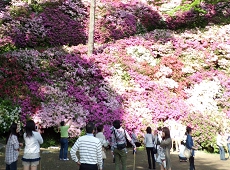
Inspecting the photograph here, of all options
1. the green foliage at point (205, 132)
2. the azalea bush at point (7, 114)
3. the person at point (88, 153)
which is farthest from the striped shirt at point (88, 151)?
A: the green foliage at point (205, 132)

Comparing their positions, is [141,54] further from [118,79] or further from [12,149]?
[12,149]

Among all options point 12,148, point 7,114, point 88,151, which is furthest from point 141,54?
point 88,151

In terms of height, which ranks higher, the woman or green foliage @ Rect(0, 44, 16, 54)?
green foliage @ Rect(0, 44, 16, 54)

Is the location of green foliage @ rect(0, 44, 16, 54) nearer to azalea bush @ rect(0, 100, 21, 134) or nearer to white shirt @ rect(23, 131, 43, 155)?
azalea bush @ rect(0, 100, 21, 134)

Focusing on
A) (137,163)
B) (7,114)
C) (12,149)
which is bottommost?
(137,163)

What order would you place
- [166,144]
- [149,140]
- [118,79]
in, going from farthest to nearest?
[118,79], [149,140], [166,144]

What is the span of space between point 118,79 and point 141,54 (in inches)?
144

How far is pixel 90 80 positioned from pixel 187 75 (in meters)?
6.94

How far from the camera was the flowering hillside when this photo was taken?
16.5 m

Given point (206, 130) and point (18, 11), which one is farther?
point (18, 11)

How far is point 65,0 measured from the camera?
27.8 metres

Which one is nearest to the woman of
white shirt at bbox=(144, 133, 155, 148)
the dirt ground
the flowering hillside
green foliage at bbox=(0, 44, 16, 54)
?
white shirt at bbox=(144, 133, 155, 148)

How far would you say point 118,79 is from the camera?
19.7 metres

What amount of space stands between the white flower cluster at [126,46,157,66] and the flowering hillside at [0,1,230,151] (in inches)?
2.9
